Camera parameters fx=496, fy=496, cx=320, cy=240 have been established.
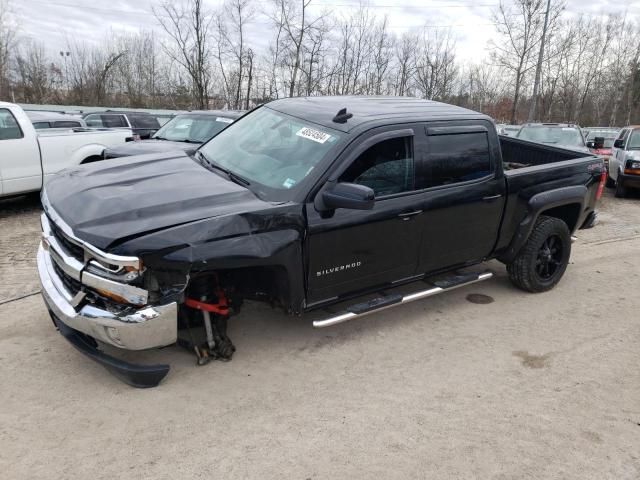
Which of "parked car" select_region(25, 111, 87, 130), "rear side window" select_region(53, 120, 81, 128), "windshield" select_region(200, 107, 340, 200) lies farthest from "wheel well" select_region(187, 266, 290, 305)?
"rear side window" select_region(53, 120, 81, 128)

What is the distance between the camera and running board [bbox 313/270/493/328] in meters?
3.74

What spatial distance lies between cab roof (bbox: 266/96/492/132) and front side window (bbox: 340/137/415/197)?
224 mm

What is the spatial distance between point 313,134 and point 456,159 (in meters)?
1.32

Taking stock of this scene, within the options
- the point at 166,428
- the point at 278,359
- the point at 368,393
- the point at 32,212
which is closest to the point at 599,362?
the point at 368,393

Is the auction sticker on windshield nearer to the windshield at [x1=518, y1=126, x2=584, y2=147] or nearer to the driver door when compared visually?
the driver door

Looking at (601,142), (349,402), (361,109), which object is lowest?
(349,402)

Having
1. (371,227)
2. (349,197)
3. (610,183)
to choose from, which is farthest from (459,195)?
(610,183)

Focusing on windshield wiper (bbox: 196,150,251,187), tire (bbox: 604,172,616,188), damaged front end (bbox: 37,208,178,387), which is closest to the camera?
damaged front end (bbox: 37,208,178,387)

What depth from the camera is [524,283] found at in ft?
17.3

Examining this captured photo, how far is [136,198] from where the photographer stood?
3.29 meters

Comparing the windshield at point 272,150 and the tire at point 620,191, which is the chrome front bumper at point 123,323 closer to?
the windshield at point 272,150

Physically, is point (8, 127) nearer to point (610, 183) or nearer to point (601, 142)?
point (601, 142)

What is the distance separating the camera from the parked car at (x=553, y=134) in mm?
11977

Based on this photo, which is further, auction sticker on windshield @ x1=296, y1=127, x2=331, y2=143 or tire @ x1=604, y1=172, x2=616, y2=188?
tire @ x1=604, y1=172, x2=616, y2=188
